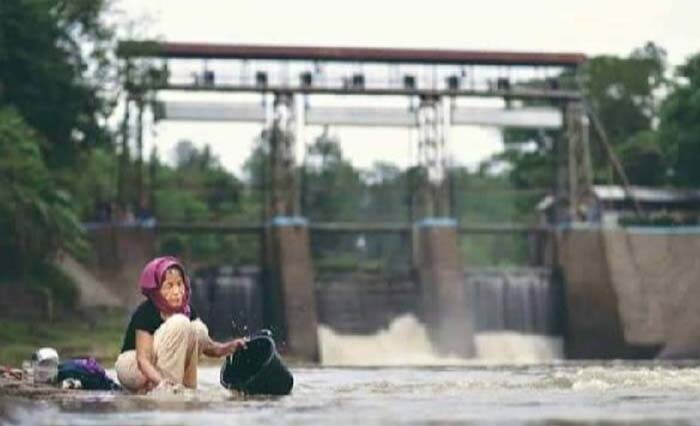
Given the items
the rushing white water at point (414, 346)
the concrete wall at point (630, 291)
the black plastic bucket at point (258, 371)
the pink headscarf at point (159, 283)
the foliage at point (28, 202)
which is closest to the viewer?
the pink headscarf at point (159, 283)

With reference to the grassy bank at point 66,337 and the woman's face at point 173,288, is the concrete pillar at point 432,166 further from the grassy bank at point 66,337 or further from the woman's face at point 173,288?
the woman's face at point 173,288

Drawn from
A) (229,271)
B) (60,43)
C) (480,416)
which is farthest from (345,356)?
(480,416)

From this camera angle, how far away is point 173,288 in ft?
48.6

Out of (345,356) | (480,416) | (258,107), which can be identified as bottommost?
(345,356)

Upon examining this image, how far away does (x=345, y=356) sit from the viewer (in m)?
57.2

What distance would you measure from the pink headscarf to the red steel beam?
43.6 metres

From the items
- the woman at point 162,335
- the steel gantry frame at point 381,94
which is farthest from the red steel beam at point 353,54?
the woman at point 162,335

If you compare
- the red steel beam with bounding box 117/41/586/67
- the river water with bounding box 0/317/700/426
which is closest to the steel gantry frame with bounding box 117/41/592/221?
the red steel beam with bounding box 117/41/586/67

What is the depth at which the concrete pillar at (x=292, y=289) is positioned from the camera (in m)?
54.8

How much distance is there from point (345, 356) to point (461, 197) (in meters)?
33.5

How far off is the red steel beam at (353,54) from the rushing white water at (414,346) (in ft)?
28.7

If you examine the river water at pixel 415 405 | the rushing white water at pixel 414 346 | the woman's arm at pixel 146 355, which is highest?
the woman's arm at pixel 146 355

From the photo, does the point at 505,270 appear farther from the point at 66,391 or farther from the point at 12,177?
the point at 66,391

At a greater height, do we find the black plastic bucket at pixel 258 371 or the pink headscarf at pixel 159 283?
the pink headscarf at pixel 159 283
